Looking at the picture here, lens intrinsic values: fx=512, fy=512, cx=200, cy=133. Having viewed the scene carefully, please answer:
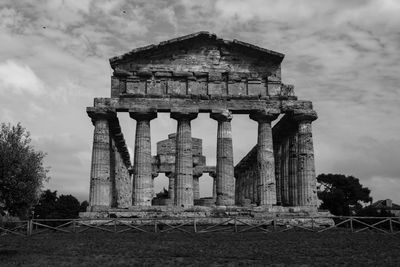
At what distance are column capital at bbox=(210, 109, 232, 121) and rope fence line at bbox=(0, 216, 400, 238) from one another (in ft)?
23.6

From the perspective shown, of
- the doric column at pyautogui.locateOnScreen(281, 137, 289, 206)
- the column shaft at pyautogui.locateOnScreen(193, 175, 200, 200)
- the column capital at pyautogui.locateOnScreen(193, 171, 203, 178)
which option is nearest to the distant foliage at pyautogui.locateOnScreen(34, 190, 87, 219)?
the column shaft at pyautogui.locateOnScreen(193, 175, 200, 200)

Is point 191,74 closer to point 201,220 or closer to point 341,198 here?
point 201,220

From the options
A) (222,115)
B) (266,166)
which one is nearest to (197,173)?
(266,166)

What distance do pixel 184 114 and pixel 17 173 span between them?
1568 centimetres

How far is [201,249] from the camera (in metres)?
20.4

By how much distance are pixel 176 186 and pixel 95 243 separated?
13.5m

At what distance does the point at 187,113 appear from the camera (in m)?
35.8

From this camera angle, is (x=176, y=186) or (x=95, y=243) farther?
(x=176, y=186)

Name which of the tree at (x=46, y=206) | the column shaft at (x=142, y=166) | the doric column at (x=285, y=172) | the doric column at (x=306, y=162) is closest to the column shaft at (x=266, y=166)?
the doric column at (x=306, y=162)

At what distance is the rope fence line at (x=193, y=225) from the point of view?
1067 inches

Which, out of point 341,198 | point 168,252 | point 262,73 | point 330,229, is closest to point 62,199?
point 341,198

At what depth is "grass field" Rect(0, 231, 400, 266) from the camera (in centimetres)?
1767

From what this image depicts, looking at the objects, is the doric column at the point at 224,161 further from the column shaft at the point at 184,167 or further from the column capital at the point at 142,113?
the column capital at the point at 142,113

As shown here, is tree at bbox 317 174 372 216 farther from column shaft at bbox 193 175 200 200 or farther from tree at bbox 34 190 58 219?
tree at bbox 34 190 58 219
